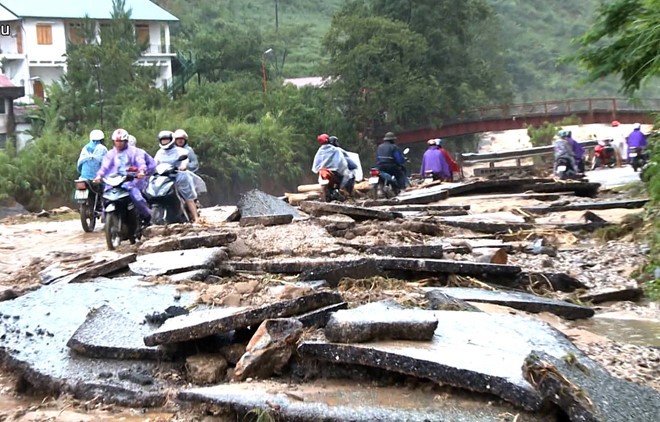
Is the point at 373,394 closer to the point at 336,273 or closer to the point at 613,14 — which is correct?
the point at 336,273

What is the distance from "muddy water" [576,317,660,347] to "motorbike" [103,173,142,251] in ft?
18.7

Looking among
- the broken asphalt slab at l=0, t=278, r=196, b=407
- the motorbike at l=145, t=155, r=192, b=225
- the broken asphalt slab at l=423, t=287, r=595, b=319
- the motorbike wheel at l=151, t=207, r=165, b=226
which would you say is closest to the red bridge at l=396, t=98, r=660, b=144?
the motorbike at l=145, t=155, r=192, b=225

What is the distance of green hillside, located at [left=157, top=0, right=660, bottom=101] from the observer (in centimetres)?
7594

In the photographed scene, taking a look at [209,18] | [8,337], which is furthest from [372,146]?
[8,337]

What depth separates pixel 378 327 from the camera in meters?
3.77

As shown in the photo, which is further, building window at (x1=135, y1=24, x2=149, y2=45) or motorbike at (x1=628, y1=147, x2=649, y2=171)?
building window at (x1=135, y1=24, x2=149, y2=45)

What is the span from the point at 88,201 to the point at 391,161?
6.66 m

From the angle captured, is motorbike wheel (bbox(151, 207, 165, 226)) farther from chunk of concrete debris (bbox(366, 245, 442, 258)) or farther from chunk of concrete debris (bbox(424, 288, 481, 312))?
chunk of concrete debris (bbox(424, 288, 481, 312))

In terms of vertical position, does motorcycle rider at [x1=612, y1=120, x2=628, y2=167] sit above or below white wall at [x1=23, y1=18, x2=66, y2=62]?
below

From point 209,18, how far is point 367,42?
35.2 metres

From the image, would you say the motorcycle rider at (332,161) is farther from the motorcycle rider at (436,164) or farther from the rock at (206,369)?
the rock at (206,369)

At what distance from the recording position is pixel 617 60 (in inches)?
403

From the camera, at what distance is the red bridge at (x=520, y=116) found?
159 feet

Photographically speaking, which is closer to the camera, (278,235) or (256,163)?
(278,235)
